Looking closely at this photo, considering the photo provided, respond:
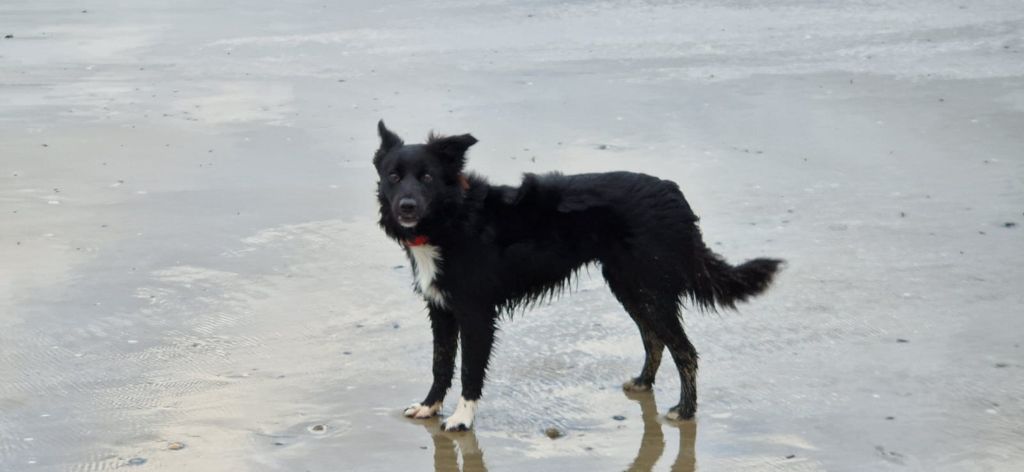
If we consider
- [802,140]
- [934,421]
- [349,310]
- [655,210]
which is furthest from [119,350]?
[802,140]

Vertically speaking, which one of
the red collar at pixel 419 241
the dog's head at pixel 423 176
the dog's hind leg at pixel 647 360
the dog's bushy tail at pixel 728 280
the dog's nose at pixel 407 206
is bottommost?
the dog's hind leg at pixel 647 360

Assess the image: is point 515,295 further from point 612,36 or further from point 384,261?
point 612,36

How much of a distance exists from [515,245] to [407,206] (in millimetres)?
575

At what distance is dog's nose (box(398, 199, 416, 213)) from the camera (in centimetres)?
586

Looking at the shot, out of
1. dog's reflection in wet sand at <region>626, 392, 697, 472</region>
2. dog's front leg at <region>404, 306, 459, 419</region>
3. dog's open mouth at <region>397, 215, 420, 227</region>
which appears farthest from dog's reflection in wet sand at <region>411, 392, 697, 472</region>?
dog's open mouth at <region>397, 215, 420, 227</region>

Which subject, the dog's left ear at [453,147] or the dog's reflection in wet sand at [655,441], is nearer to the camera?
the dog's reflection in wet sand at [655,441]

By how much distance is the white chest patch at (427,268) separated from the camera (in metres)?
6.10

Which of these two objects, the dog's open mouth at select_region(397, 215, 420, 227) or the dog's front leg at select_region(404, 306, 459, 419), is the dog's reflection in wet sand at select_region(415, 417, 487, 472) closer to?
the dog's front leg at select_region(404, 306, 459, 419)

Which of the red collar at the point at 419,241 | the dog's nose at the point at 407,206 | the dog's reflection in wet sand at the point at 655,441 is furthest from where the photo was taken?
the red collar at the point at 419,241

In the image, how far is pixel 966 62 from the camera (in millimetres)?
14250

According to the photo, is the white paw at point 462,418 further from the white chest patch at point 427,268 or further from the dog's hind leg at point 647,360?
the dog's hind leg at point 647,360

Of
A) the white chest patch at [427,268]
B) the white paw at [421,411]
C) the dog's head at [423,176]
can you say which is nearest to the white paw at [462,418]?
the white paw at [421,411]

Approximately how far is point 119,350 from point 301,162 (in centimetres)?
415

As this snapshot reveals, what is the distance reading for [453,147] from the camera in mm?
6059
